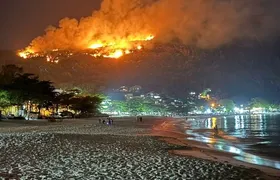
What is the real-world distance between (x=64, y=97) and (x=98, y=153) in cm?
9060

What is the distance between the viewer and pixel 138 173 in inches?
504

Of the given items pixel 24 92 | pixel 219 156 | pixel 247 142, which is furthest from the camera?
pixel 24 92

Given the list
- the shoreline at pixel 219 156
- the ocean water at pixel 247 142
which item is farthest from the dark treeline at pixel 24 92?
the shoreline at pixel 219 156

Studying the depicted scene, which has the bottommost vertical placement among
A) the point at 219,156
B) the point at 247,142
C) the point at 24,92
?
the point at 247,142

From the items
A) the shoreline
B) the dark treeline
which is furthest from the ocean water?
the dark treeline

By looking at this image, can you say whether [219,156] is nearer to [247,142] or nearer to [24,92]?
[247,142]

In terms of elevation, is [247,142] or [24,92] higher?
[24,92]

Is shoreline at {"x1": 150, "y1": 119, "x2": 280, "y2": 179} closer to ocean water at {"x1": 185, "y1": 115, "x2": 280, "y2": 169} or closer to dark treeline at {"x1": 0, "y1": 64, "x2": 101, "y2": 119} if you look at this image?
ocean water at {"x1": 185, "y1": 115, "x2": 280, "y2": 169}

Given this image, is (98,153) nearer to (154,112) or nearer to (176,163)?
(176,163)

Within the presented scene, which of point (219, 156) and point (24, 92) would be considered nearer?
point (219, 156)

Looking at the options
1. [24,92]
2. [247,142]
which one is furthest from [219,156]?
[24,92]

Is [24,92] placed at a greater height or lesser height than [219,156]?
greater

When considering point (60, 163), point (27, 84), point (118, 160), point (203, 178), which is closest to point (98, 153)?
point (118, 160)

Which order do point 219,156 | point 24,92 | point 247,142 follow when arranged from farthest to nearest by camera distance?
point 24,92 < point 247,142 < point 219,156
